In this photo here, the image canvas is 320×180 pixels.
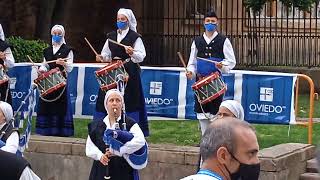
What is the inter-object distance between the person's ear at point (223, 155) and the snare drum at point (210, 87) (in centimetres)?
590

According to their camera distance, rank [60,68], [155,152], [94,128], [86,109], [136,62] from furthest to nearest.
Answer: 1. [86,109]
2. [60,68]
3. [136,62]
4. [155,152]
5. [94,128]

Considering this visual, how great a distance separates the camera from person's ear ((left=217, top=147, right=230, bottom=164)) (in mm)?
3703

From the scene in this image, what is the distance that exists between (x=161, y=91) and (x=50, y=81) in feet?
5.64

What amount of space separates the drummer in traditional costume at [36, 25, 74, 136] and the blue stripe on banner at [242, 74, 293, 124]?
2.48 m

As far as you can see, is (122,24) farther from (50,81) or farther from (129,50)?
(50,81)

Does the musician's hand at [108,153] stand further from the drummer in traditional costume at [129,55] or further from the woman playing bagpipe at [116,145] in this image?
the drummer in traditional costume at [129,55]

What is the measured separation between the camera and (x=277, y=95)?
10953 mm

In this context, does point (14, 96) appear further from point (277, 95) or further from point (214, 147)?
point (214, 147)

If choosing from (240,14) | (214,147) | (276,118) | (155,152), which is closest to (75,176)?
(155,152)

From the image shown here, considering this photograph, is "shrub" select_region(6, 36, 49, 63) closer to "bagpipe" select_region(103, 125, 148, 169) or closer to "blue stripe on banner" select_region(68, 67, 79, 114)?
"blue stripe on banner" select_region(68, 67, 79, 114)

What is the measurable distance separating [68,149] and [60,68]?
1.81 m

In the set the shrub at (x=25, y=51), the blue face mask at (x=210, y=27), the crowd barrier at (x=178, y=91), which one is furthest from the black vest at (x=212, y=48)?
the shrub at (x=25, y=51)

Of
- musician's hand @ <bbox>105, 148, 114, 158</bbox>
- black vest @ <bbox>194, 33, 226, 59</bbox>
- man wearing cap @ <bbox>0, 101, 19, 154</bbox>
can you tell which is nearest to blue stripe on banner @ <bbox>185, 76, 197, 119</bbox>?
black vest @ <bbox>194, 33, 226, 59</bbox>

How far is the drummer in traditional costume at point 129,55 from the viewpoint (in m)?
10.6
